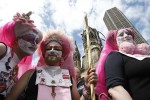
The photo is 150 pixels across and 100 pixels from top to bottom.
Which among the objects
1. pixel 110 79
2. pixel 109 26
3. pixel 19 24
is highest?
pixel 109 26

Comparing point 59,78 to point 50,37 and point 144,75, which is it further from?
point 144,75

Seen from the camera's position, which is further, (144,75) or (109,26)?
(109,26)

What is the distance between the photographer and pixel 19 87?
9.05 ft

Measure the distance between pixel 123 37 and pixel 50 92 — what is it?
3.59ft

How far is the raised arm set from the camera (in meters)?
2.70

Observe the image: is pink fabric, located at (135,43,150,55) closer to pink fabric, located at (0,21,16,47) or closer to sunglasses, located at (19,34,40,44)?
sunglasses, located at (19,34,40,44)

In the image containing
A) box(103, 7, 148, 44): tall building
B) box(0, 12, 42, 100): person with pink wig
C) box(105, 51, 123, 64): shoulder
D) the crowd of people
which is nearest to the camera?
the crowd of people

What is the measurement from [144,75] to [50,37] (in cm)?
161

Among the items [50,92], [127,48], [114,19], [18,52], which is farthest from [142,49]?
[114,19]

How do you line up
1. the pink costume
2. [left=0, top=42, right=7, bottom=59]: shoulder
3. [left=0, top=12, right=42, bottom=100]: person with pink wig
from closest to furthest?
1. [left=0, top=42, right=7, bottom=59]: shoulder
2. the pink costume
3. [left=0, top=12, right=42, bottom=100]: person with pink wig

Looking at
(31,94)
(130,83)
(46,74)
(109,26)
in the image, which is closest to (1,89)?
(31,94)

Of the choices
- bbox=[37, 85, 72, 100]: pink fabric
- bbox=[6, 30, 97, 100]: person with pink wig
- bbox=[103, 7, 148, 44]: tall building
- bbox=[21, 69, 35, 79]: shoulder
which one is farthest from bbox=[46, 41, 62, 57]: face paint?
bbox=[103, 7, 148, 44]: tall building

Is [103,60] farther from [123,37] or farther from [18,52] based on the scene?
[18,52]

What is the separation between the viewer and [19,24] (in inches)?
120
